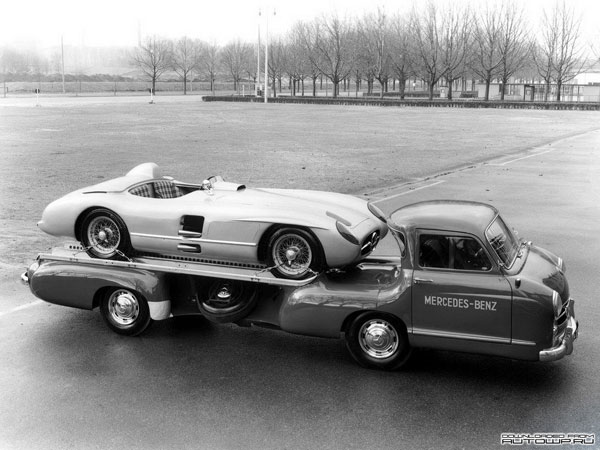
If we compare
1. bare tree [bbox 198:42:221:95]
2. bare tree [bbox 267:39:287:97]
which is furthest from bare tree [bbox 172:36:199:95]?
bare tree [bbox 267:39:287:97]

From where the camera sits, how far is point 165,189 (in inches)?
313

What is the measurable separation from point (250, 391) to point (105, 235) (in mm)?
2348

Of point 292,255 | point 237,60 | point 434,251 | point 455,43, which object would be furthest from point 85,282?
point 237,60

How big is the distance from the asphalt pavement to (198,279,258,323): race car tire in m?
0.36

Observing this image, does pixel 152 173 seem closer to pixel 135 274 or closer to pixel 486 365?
pixel 135 274

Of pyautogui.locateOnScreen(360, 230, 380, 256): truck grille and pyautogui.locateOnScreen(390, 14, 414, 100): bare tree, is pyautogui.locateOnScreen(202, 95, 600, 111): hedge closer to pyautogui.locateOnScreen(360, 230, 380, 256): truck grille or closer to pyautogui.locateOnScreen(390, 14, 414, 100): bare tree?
pyautogui.locateOnScreen(390, 14, 414, 100): bare tree

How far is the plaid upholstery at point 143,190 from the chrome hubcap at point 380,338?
9.49 feet

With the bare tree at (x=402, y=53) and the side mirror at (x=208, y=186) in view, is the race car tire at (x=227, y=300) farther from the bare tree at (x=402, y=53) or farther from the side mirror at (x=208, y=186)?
the bare tree at (x=402, y=53)

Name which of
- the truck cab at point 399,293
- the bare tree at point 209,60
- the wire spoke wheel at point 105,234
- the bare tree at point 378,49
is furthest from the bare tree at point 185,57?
the truck cab at point 399,293

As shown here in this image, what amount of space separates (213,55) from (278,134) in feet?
252

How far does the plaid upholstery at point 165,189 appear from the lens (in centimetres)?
781

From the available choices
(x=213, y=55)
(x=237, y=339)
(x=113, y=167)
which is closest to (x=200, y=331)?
(x=237, y=339)

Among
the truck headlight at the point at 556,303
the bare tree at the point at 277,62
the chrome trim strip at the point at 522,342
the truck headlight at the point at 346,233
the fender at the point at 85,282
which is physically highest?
the bare tree at the point at 277,62

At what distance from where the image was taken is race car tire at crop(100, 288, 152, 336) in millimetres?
6941
